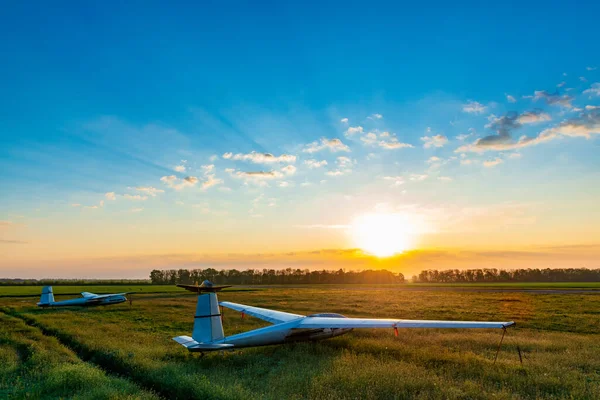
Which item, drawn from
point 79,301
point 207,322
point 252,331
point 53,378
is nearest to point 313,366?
point 252,331

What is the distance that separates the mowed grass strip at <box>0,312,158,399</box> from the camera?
10758mm

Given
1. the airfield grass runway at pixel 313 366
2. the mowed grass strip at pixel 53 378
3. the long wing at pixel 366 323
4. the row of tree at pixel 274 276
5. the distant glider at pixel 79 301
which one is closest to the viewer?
the mowed grass strip at pixel 53 378

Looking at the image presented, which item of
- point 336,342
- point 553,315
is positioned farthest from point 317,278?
point 336,342

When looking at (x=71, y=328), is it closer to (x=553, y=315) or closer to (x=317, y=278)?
(x=553, y=315)

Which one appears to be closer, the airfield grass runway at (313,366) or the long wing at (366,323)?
the airfield grass runway at (313,366)

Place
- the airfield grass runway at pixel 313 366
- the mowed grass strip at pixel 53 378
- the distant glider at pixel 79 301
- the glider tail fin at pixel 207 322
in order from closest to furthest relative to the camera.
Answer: the mowed grass strip at pixel 53 378, the airfield grass runway at pixel 313 366, the glider tail fin at pixel 207 322, the distant glider at pixel 79 301

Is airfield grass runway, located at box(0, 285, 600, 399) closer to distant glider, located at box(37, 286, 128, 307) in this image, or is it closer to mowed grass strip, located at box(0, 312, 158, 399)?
→ mowed grass strip, located at box(0, 312, 158, 399)

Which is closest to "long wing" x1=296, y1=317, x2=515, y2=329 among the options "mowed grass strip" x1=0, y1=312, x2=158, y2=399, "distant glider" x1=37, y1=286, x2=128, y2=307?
"mowed grass strip" x1=0, y1=312, x2=158, y2=399

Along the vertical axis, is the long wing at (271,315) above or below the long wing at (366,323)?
below

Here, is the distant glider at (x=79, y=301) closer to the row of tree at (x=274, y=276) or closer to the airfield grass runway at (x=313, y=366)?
the airfield grass runway at (x=313, y=366)

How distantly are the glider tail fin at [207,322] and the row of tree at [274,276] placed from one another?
135 m

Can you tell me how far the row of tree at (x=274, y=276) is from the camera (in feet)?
501

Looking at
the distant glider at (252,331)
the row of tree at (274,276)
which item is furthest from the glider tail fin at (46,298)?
the row of tree at (274,276)

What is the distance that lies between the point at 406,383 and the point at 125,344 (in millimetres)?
13576
